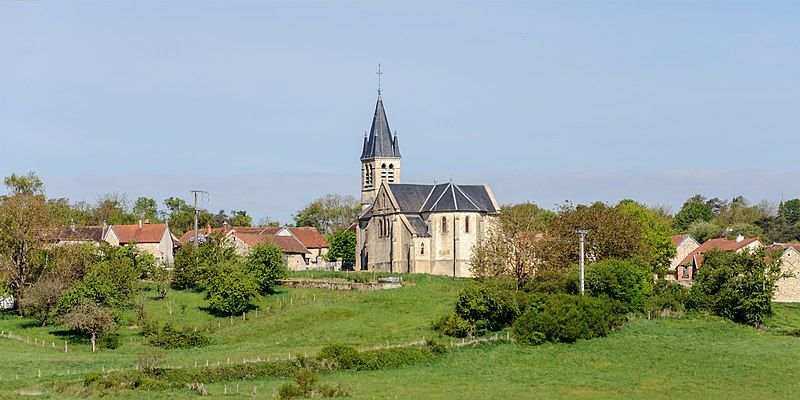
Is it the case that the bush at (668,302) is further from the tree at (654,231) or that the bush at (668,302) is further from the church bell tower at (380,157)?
the church bell tower at (380,157)

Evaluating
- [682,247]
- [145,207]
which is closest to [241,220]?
[145,207]

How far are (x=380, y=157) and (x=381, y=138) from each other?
6.02 ft

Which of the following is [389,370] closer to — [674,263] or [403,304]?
[403,304]

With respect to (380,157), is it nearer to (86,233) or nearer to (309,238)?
(309,238)

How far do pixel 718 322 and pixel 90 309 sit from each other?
35407 mm

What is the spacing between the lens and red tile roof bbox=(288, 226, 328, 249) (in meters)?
115

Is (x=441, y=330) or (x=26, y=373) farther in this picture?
(x=441, y=330)

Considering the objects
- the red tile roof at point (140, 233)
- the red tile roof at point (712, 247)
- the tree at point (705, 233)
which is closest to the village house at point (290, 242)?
the red tile roof at point (140, 233)

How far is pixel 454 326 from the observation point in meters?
62.0

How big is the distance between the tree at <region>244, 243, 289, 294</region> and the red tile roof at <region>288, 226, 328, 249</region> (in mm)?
33523

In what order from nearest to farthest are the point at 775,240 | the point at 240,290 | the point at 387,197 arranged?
the point at 240,290, the point at 387,197, the point at 775,240

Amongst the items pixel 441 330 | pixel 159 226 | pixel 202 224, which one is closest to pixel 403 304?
pixel 441 330

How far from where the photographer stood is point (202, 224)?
146250mm

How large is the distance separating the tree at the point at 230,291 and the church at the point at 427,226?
2271 centimetres
